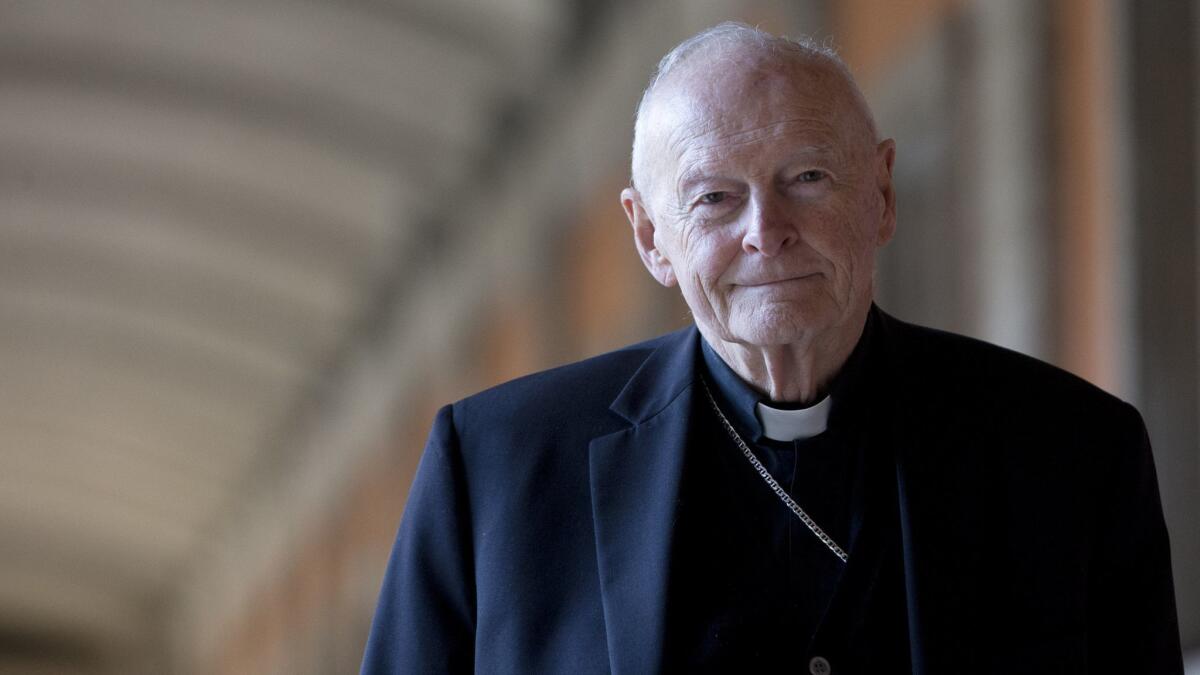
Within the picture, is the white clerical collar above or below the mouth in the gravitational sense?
below

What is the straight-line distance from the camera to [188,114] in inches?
627

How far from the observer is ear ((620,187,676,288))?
3271 mm

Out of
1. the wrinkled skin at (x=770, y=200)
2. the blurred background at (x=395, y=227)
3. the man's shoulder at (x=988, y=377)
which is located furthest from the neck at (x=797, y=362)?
the blurred background at (x=395, y=227)

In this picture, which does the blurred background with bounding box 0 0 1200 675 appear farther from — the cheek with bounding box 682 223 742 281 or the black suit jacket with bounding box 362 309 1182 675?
the cheek with bounding box 682 223 742 281

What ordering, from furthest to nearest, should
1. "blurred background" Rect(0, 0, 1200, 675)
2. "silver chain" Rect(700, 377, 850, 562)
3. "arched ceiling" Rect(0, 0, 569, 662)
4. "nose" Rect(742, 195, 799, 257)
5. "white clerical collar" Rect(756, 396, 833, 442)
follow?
"arched ceiling" Rect(0, 0, 569, 662), "blurred background" Rect(0, 0, 1200, 675), "white clerical collar" Rect(756, 396, 833, 442), "silver chain" Rect(700, 377, 850, 562), "nose" Rect(742, 195, 799, 257)

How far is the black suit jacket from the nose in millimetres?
349

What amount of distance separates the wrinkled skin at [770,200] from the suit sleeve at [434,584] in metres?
0.51

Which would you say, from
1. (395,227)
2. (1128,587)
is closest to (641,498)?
(1128,587)

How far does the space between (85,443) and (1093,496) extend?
29.7 m

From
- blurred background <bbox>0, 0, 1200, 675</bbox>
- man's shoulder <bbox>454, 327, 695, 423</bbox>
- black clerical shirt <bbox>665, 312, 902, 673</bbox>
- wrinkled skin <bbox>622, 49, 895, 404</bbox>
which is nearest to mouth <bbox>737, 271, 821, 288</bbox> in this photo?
wrinkled skin <bbox>622, 49, 895, 404</bbox>

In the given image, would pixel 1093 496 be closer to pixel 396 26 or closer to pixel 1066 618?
pixel 1066 618

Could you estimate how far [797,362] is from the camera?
3.14m

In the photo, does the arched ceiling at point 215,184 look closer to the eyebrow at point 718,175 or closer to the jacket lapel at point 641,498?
the jacket lapel at point 641,498

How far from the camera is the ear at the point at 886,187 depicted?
10.5ft
